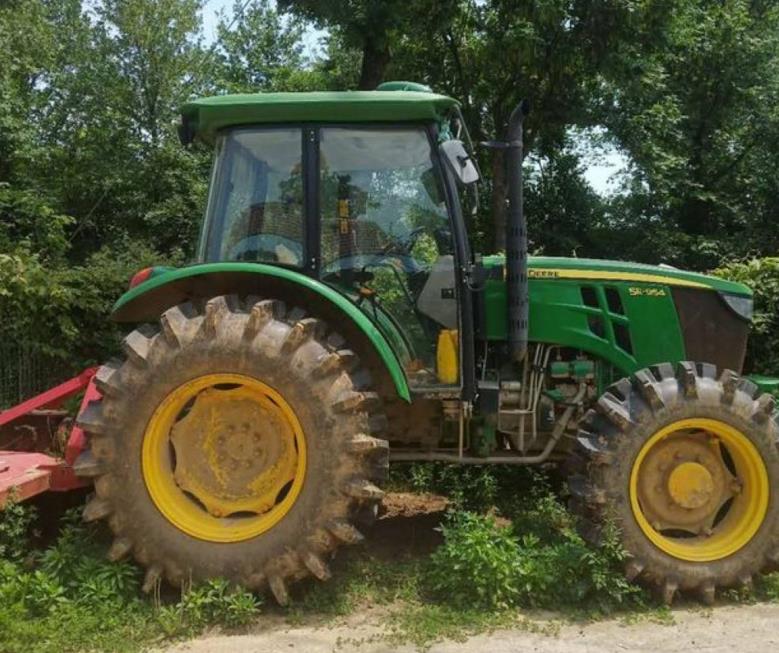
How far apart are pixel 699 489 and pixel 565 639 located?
1.15 metres

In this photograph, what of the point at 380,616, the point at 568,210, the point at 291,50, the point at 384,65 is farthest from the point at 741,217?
the point at 291,50

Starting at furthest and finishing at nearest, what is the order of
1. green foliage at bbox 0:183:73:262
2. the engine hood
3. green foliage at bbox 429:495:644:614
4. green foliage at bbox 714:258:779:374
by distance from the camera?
1. green foliage at bbox 0:183:73:262
2. green foliage at bbox 714:258:779:374
3. the engine hood
4. green foliage at bbox 429:495:644:614

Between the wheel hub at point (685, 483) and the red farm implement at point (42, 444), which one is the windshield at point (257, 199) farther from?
the wheel hub at point (685, 483)

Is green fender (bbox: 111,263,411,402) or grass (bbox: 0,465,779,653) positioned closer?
grass (bbox: 0,465,779,653)

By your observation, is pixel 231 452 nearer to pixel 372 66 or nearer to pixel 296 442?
pixel 296 442

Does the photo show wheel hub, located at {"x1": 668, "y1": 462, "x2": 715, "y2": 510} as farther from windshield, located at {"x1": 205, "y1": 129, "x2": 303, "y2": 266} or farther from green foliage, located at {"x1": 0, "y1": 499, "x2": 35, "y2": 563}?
green foliage, located at {"x1": 0, "y1": 499, "x2": 35, "y2": 563}

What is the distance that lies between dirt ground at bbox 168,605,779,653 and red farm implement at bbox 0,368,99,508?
4.20 feet

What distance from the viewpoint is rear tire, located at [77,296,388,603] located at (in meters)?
3.84

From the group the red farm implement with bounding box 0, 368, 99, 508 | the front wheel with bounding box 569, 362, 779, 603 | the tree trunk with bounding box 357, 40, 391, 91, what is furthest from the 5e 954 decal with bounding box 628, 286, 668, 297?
the tree trunk with bounding box 357, 40, 391, 91

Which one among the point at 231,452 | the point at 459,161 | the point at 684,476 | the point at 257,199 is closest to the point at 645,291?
the point at 684,476

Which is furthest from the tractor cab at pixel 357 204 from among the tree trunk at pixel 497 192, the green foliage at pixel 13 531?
the tree trunk at pixel 497 192

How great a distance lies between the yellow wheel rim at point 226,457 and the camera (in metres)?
4.01

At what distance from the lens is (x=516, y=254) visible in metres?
4.29

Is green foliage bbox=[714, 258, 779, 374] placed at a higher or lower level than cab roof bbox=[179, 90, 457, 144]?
lower
